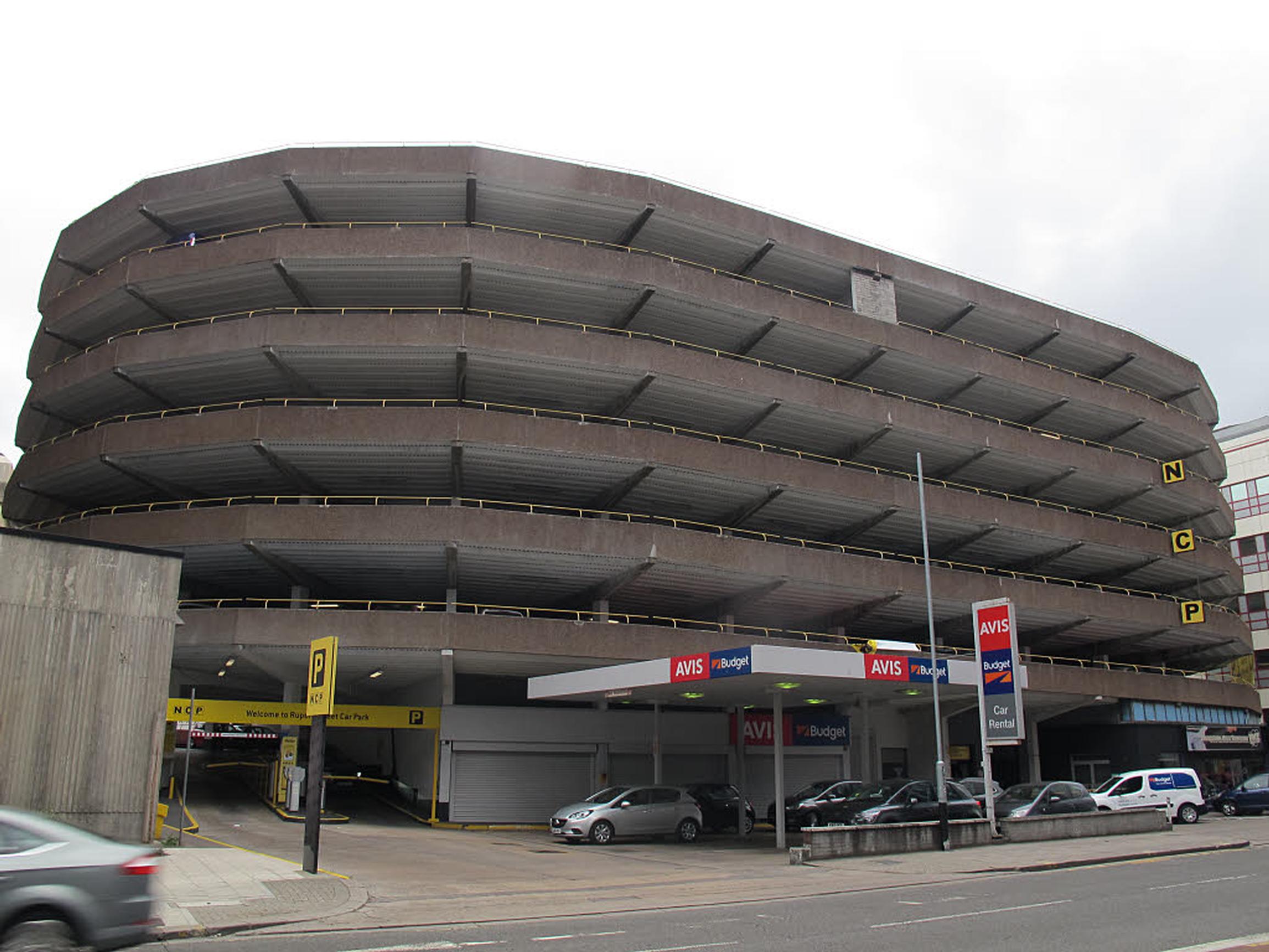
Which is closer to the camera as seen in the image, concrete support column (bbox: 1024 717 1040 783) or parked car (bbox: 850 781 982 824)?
parked car (bbox: 850 781 982 824)

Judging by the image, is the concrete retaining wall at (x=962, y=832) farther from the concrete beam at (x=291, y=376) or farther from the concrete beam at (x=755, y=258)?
the concrete beam at (x=755, y=258)

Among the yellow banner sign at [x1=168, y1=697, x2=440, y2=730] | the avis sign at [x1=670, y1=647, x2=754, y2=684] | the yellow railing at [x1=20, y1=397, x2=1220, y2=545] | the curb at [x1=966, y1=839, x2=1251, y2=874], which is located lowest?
the curb at [x1=966, y1=839, x2=1251, y2=874]

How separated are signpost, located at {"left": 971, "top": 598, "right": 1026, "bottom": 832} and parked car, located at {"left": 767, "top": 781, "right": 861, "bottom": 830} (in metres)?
4.40

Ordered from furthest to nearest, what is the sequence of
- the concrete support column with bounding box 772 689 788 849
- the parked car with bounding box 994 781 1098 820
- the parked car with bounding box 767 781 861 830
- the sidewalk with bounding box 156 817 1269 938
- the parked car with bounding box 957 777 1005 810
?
the parked car with bounding box 957 777 1005 810, the parked car with bounding box 767 781 861 830, the parked car with bounding box 994 781 1098 820, the concrete support column with bounding box 772 689 788 849, the sidewalk with bounding box 156 817 1269 938

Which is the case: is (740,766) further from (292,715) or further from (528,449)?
(292,715)

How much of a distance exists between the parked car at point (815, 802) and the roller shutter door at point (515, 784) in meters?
7.11

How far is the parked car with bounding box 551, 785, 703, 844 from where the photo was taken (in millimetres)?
24469

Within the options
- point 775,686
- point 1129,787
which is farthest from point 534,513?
point 1129,787

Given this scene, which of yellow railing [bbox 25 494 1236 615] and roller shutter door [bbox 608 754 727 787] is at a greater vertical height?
yellow railing [bbox 25 494 1236 615]

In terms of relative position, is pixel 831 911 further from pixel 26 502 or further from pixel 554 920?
pixel 26 502

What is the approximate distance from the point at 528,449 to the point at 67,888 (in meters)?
24.6

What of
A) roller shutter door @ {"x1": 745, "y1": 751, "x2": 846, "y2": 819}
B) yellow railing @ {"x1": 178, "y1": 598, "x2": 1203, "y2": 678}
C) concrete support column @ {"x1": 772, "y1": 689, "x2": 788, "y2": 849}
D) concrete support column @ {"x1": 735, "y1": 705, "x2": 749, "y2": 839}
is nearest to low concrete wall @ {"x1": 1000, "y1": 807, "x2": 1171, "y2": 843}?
concrete support column @ {"x1": 772, "y1": 689, "x2": 788, "y2": 849}

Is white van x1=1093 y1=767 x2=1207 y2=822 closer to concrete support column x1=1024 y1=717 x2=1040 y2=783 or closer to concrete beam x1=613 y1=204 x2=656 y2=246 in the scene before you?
concrete support column x1=1024 y1=717 x2=1040 y2=783

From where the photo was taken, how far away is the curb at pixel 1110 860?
737 inches
